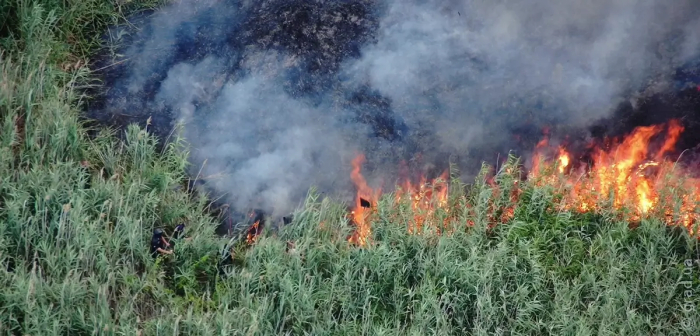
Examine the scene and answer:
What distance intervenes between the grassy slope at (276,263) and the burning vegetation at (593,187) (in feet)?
0.26

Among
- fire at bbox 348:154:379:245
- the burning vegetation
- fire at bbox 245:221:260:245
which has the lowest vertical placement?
fire at bbox 245:221:260:245

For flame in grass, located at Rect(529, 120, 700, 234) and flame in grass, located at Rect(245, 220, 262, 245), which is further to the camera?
flame in grass, located at Rect(529, 120, 700, 234)

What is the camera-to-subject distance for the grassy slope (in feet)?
16.9

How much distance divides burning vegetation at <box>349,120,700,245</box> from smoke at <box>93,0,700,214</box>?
24cm

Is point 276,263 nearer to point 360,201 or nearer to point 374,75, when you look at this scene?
point 360,201

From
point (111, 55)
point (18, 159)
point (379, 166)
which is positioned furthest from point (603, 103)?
point (18, 159)

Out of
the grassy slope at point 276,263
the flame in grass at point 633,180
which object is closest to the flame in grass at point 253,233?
the grassy slope at point 276,263

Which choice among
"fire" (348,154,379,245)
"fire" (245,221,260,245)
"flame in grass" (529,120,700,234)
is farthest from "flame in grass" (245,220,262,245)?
"flame in grass" (529,120,700,234)

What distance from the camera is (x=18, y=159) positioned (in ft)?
19.1

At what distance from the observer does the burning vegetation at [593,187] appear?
236 inches

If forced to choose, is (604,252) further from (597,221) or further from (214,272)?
(214,272)

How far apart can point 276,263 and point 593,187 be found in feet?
7.82

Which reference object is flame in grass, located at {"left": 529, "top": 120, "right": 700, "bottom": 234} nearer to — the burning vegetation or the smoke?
the burning vegetation

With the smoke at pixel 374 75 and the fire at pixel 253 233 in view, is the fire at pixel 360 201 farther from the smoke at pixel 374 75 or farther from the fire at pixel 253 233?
the fire at pixel 253 233
